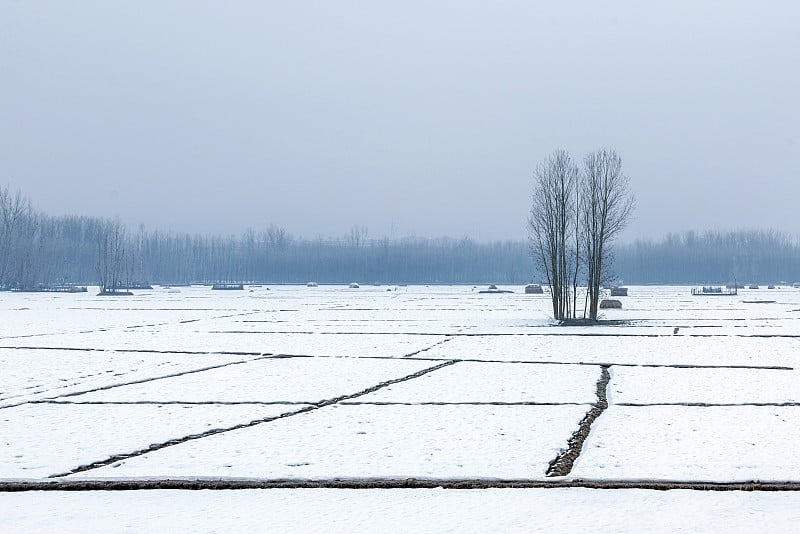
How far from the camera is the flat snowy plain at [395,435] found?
21.2 feet

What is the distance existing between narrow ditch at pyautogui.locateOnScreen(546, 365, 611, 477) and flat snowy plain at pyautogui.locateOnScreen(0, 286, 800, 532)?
103 mm

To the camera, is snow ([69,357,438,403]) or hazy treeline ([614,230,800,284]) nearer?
snow ([69,357,438,403])

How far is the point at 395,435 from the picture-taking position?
9555 mm

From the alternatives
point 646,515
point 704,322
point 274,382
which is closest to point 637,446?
point 646,515

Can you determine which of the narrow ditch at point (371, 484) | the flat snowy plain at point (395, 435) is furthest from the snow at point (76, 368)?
the narrow ditch at point (371, 484)

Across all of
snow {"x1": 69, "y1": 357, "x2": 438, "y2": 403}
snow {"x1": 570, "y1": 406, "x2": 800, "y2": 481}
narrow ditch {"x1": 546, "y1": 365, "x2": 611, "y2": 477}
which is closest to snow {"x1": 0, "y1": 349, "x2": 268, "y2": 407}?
snow {"x1": 69, "y1": 357, "x2": 438, "y2": 403}

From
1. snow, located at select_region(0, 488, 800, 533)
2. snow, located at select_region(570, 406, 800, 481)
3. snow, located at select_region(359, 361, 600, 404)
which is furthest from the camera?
snow, located at select_region(359, 361, 600, 404)

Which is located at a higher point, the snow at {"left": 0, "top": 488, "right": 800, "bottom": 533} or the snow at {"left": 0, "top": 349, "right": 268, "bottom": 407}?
the snow at {"left": 0, "top": 349, "right": 268, "bottom": 407}

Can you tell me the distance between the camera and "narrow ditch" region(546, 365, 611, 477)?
26.0ft

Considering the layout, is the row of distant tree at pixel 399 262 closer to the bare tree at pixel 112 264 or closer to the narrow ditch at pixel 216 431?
the bare tree at pixel 112 264

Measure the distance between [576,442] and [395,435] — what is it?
2.04 meters

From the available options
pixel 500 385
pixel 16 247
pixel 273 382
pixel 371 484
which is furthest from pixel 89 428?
pixel 16 247

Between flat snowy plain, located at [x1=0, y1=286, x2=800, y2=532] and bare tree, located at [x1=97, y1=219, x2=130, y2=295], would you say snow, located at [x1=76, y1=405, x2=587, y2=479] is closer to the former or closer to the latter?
flat snowy plain, located at [x1=0, y1=286, x2=800, y2=532]

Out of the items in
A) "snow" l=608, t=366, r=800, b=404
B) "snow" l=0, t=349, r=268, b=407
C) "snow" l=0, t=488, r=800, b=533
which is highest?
"snow" l=0, t=349, r=268, b=407
